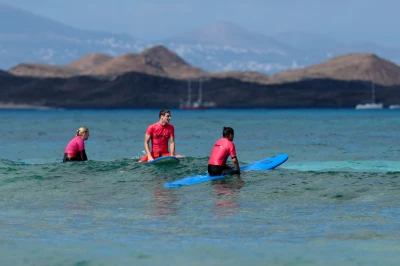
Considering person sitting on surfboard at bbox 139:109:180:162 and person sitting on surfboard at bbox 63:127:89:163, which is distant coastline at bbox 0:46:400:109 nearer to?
person sitting on surfboard at bbox 63:127:89:163

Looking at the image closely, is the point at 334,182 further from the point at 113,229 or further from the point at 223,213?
the point at 113,229

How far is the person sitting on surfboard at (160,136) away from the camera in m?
21.5

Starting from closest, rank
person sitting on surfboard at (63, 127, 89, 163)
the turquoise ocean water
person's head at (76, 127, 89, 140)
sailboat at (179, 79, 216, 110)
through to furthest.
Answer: the turquoise ocean water
person's head at (76, 127, 89, 140)
person sitting on surfboard at (63, 127, 89, 163)
sailboat at (179, 79, 216, 110)

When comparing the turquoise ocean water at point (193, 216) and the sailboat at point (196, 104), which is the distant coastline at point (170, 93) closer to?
the sailboat at point (196, 104)

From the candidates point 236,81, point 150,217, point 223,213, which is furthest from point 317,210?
point 236,81

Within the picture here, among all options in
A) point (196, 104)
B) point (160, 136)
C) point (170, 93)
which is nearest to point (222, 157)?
point (160, 136)

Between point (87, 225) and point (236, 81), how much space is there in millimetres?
185342

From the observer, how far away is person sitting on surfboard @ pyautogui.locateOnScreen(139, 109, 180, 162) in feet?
70.7

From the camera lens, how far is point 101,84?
194 meters

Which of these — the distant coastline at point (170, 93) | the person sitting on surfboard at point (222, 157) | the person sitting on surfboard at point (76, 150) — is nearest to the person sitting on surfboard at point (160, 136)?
the person sitting on surfboard at point (76, 150)

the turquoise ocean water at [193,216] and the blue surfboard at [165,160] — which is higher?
the blue surfboard at [165,160]

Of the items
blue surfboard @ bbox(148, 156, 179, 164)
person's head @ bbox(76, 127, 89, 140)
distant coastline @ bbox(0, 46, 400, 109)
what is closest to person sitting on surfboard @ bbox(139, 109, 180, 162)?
blue surfboard @ bbox(148, 156, 179, 164)

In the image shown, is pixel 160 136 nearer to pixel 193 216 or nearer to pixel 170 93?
pixel 193 216

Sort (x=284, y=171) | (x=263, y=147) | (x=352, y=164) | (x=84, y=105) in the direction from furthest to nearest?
(x=84, y=105), (x=263, y=147), (x=352, y=164), (x=284, y=171)
